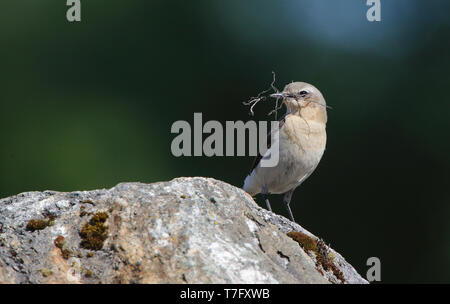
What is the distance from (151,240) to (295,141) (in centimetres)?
370

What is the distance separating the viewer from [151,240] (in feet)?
11.2

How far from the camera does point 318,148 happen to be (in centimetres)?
697

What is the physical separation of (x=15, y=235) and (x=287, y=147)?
386cm

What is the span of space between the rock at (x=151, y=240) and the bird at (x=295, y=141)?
2795 mm

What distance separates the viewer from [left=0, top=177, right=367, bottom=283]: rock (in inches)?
129

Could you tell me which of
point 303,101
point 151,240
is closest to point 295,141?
point 303,101

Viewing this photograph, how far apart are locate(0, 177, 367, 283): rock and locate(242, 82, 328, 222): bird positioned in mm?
2795

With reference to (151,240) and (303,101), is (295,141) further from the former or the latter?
(151,240)

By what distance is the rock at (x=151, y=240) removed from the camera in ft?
10.8

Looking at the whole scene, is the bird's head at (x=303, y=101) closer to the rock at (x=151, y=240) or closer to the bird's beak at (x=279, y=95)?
the bird's beak at (x=279, y=95)

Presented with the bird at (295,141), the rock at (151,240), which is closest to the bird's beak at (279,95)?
the bird at (295,141)
